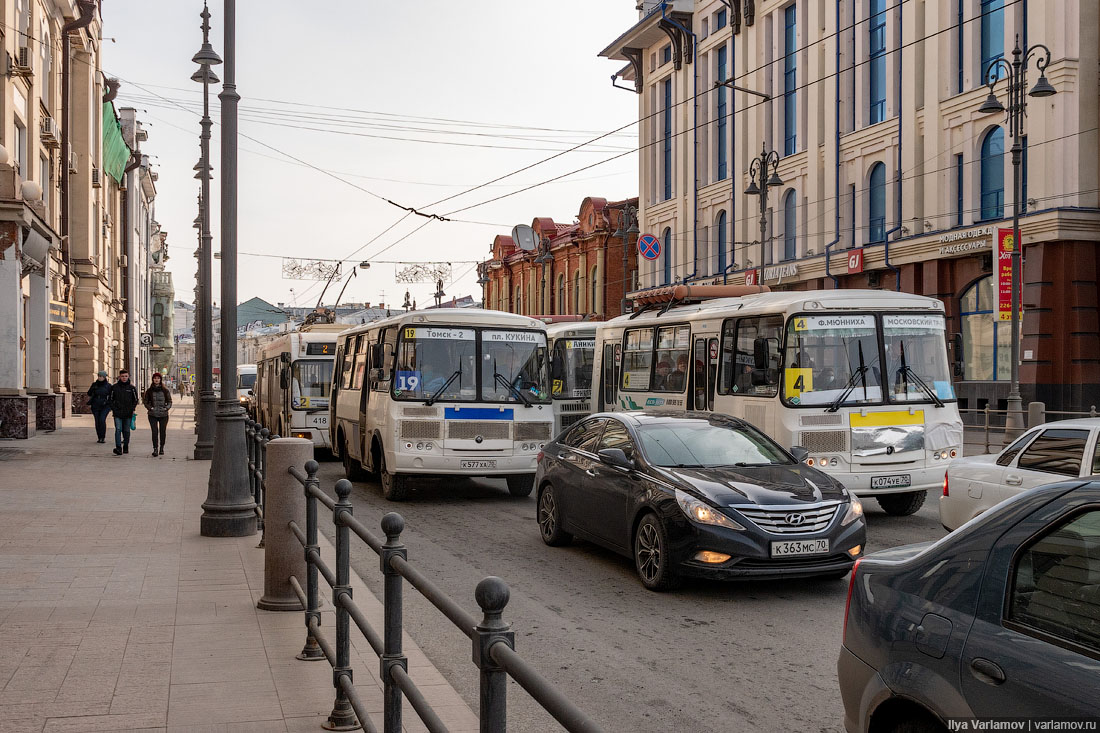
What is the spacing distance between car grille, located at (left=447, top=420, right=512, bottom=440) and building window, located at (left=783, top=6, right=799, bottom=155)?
26.4 m

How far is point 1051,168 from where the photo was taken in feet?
88.8

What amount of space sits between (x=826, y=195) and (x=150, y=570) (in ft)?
102

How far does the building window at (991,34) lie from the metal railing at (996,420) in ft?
30.8

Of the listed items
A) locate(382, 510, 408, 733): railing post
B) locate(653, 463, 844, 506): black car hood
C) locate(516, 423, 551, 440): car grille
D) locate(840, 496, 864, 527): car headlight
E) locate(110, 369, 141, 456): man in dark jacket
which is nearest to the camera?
locate(382, 510, 408, 733): railing post

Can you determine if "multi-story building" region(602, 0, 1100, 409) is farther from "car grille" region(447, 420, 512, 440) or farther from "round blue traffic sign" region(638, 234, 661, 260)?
"car grille" region(447, 420, 512, 440)

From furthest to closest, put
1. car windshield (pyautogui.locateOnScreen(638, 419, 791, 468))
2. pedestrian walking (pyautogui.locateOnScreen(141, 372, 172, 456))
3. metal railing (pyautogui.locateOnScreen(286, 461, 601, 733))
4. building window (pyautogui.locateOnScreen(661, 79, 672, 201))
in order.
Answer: building window (pyautogui.locateOnScreen(661, 79, 672, 201)) → pedestrian walking (pyautogui.locateOnScreen(141, 372, 172, 456)) → car windshield (pyautogui.locateOnScreen(638, 419, 791, 468)) → metal railing (pyautogui.locateOnScreen(286, 461, 601, 733))

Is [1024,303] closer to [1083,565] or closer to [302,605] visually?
[302,605]

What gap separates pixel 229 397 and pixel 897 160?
26.5 m

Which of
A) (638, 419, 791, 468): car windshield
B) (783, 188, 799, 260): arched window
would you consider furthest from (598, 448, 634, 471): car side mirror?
(783, 188, 799, 260): arched window

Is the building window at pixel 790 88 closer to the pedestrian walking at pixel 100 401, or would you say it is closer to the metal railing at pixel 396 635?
the pedestrian walking at pixel 100 401

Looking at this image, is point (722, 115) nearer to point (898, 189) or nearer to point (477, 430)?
point (898, 189)

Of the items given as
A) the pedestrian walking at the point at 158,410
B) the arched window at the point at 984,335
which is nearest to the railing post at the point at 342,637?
the pedestrian walking at the point at 158,410

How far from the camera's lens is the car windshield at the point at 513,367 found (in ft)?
49.5

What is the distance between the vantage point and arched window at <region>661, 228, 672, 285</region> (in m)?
47.1
